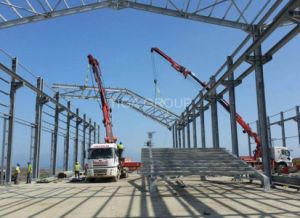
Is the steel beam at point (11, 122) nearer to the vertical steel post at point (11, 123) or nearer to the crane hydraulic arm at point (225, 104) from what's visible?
the vertical steel post at point (11, 123)

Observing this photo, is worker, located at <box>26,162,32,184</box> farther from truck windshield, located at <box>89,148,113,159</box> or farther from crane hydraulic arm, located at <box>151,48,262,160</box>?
crane hydraulic arm, located at <box>151,48,262,160</box>

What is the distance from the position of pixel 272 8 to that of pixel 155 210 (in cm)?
1037

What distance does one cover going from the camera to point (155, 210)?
9836mm

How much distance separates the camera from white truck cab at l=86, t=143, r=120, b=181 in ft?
79.7

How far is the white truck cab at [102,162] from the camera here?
79.7 feet

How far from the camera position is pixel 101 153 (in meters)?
24.9

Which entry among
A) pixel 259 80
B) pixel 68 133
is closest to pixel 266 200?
pixel 259 80

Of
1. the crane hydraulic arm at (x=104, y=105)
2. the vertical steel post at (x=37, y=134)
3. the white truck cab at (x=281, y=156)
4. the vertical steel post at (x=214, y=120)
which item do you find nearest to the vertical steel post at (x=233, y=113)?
the vertical steel post at (x=214, y=120)

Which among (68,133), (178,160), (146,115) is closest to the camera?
(178,160)

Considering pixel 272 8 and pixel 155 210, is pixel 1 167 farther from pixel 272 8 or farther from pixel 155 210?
pixel 272 8

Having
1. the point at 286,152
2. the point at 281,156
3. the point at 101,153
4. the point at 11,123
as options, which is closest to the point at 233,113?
the point at 101,153

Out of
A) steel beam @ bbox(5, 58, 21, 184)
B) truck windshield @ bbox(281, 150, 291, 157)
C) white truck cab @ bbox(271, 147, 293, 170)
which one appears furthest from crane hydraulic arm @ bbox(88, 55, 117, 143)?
truck windshield @ bbox(281, 150, 291, 157)

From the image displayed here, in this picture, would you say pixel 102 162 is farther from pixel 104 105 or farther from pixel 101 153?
pixel 104 105

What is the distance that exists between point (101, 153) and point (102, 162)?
741 mm
